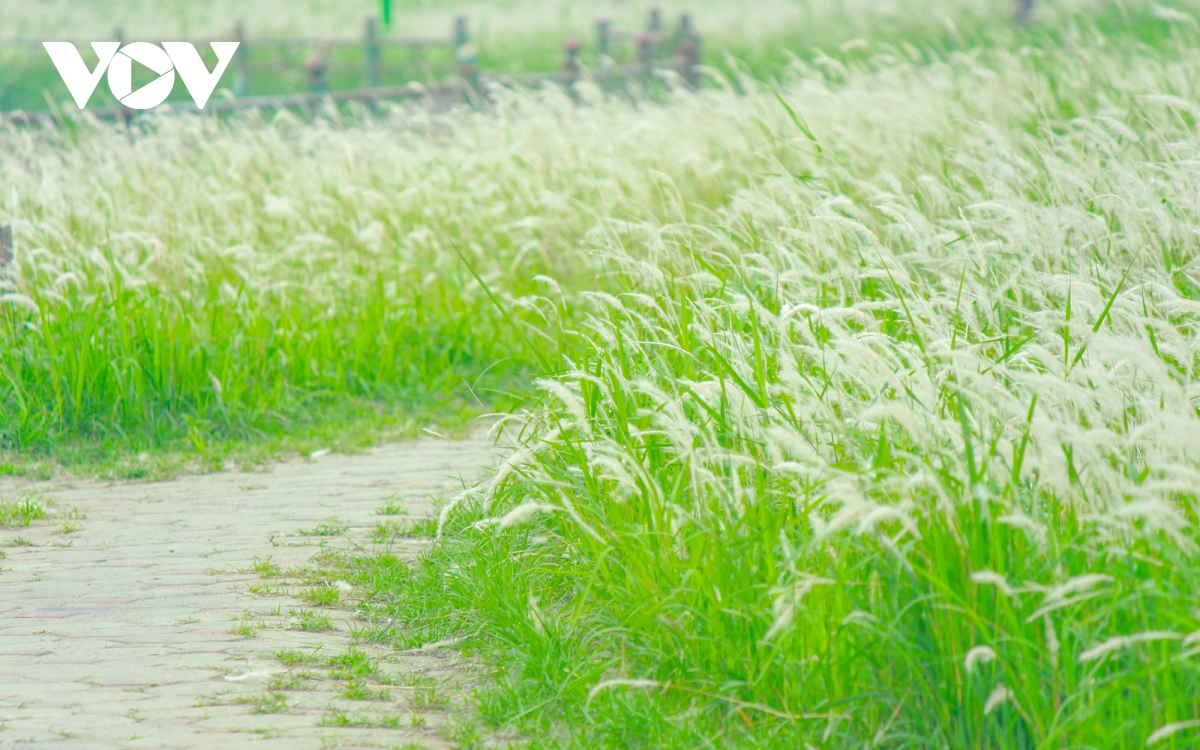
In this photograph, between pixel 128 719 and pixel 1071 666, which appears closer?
pixel 1071 666

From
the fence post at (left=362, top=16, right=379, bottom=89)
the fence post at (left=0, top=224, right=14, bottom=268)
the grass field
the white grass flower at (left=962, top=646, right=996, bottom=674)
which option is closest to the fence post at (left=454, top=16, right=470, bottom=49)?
the fence post at (left=362, top=16, right=379, bottom=89)

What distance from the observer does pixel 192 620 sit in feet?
14.1

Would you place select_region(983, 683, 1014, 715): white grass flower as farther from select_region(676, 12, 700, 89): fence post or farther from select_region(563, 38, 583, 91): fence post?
select_region(676, 12, 700, 89): fence post

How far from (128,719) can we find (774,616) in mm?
1880

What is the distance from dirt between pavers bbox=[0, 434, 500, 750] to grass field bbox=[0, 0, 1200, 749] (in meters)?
0.35

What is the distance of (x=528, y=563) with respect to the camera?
450cm

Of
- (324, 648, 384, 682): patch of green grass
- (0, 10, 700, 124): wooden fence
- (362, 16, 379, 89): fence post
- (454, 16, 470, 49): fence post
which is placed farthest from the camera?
(362, 16, 379, 89): fence post

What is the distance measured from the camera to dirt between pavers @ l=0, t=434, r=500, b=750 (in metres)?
3.46

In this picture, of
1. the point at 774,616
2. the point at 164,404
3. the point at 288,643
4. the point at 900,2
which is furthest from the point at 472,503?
the point at 900,2

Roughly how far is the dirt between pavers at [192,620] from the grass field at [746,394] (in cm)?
35

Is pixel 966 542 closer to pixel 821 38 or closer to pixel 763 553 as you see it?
pixel 763 553

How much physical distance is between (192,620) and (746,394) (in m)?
2.11

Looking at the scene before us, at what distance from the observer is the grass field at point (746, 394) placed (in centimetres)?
302

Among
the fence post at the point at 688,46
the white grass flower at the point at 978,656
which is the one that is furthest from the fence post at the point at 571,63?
the white grass flower at the point at 978,656
